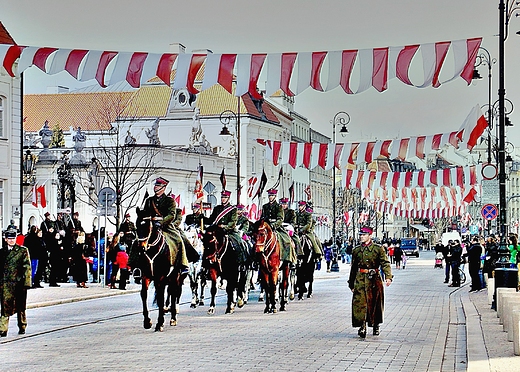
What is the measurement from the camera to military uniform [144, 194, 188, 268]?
17.6m

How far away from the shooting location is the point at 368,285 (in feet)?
54.6

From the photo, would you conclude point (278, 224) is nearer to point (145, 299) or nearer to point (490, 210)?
point (145, 299)

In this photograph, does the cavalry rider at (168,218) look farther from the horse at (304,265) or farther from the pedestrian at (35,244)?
the pedestrian at (35,244)

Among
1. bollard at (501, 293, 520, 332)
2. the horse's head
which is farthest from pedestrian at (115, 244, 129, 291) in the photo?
bollard at (501, 293, 520, 332)

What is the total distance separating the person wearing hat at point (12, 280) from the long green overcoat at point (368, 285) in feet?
16.8

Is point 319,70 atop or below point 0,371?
atop

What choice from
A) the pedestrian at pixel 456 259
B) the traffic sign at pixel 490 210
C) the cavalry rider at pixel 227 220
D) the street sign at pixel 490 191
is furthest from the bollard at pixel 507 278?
the traffic sign at pixel 490 210

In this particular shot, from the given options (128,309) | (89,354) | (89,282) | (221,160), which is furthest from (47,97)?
(89,354)

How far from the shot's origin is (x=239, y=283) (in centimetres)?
2309

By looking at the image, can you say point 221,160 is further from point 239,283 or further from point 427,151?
point 239,283

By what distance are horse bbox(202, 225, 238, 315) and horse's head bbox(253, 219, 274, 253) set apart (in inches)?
22.1

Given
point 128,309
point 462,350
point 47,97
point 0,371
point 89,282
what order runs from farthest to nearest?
point 47,97 → point 89,282 → point 128,309 → point 462,350 → point 0,371

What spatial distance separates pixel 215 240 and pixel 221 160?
2026 inches

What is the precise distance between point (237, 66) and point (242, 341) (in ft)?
22.5
